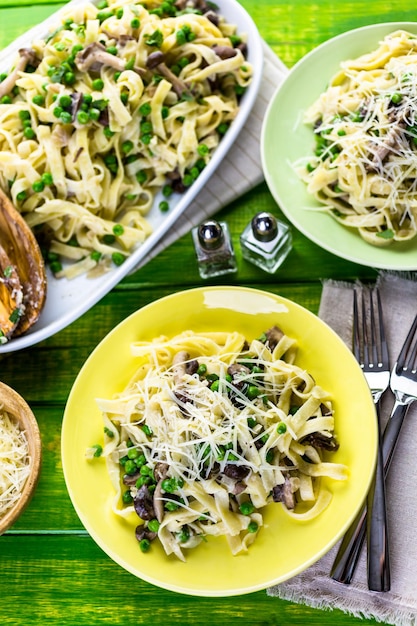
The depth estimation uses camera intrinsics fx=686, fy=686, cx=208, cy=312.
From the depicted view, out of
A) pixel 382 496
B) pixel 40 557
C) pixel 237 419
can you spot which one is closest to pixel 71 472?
pixel 40 557

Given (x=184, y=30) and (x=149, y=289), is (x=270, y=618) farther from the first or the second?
(x=184, y=30)

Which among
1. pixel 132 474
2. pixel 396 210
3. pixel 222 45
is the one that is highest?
pixel 222 45

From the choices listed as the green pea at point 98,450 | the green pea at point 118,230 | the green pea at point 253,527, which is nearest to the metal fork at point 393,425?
the green pea at point 253,527

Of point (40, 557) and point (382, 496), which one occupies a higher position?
point (382, 496)

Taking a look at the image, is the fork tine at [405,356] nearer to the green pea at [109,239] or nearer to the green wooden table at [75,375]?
the green wooden table at [75,375]

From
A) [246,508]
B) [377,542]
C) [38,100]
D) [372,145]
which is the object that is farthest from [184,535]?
[38,100]

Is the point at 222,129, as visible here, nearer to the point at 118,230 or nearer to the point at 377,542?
the point at 118,230

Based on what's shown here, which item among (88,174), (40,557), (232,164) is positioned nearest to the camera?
(40,557)
